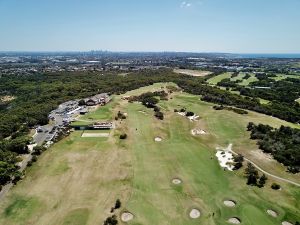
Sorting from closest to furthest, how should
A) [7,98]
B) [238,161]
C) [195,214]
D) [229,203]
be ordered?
[195,214]
[229,203]
[238,161]
[7,98]

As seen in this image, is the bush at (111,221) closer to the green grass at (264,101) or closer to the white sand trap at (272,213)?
the white sand trap at (272,213)

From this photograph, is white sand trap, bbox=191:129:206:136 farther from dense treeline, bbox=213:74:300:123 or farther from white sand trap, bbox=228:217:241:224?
white sand trap, bbox=228:217:241:224

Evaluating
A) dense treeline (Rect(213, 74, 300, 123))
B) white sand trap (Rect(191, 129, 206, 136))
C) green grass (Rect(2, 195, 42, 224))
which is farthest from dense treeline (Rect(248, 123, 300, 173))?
green grass (Rect(2, 195, 42, 224))

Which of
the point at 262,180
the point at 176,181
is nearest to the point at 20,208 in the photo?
the point at 176,181

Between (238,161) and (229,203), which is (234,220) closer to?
(229,203)

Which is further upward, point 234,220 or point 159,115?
point 159,115

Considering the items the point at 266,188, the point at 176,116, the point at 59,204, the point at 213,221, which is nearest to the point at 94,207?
the point at 59,204
